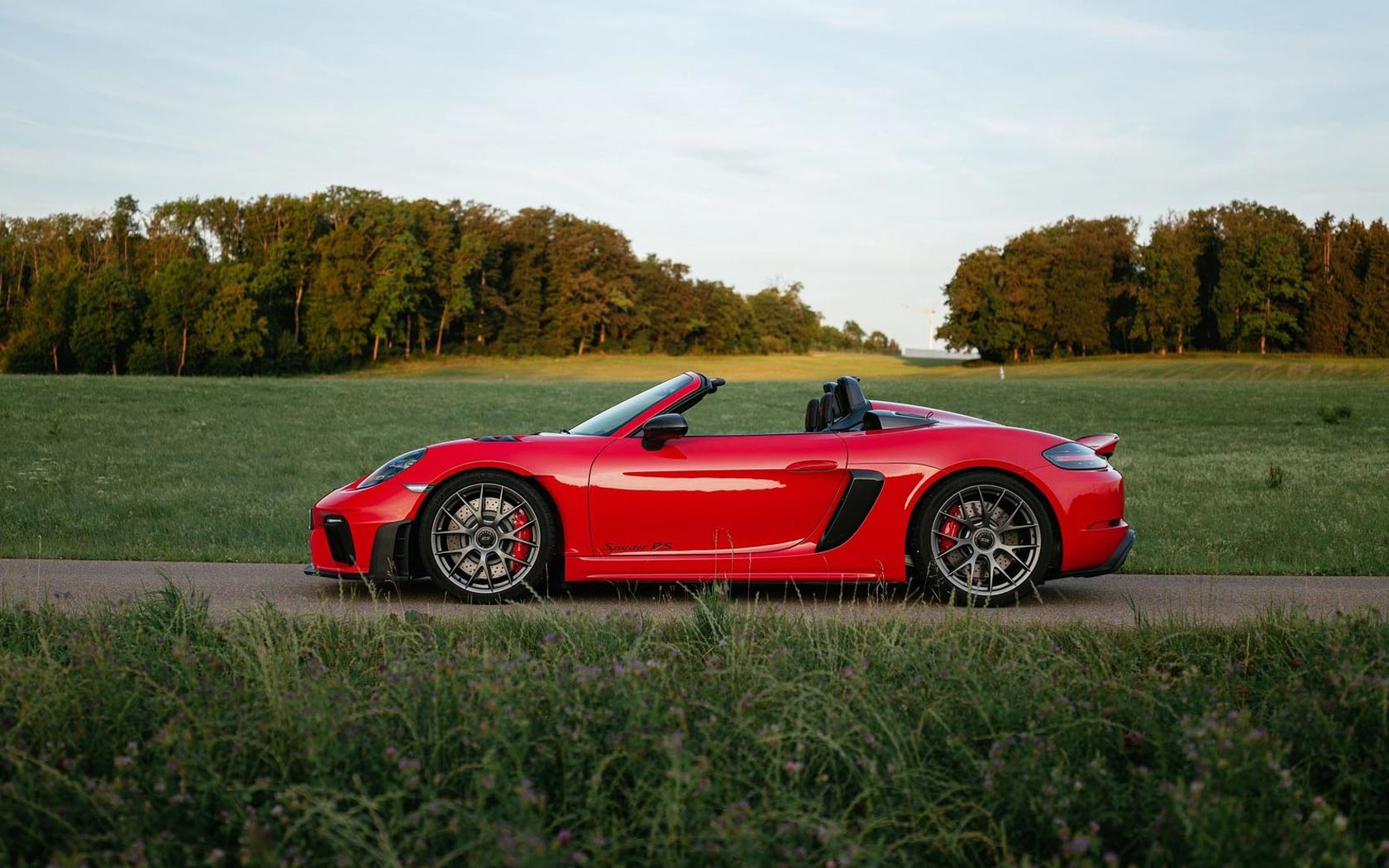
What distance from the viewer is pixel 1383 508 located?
41.5 ft

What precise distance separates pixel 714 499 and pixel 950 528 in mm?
1359

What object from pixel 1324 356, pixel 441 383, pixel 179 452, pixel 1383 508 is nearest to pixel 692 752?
pixel 1383 508

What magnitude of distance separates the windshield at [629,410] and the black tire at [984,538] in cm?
167

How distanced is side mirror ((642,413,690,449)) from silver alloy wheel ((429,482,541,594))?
78 centimetres

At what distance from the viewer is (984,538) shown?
682 cm

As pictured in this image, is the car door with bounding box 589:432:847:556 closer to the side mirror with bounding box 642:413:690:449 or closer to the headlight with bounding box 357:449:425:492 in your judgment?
the side mirror with bounding box 642:413:690:449

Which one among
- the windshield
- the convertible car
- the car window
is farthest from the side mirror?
the car window

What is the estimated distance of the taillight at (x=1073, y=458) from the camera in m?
6.88

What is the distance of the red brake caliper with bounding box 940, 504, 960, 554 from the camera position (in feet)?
22.2

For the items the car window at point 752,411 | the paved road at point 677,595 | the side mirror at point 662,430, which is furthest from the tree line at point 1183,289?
the side mirror at point 662,430

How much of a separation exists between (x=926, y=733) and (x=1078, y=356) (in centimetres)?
8129

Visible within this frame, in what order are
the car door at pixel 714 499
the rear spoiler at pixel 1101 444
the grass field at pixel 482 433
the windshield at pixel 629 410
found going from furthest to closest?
the grass field at pixel 482 433 < the rear spoiler at pixel 1101 444 < the windshield at pixel 629 410 < the car door at pixel 714 499

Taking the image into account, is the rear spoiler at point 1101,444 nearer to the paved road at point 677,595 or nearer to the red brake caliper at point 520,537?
the paved road at point 677,595

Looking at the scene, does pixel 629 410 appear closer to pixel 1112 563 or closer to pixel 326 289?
pixel 1112 563
